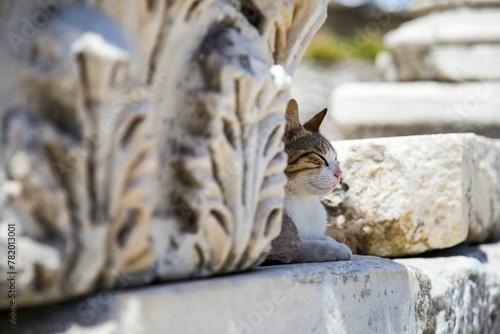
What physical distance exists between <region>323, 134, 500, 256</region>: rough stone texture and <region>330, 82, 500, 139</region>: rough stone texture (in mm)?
1768

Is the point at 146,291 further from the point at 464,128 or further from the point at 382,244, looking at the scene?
the point at 464,128

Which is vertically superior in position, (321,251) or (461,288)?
(321,251)

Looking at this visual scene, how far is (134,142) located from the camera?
1207 millimetres

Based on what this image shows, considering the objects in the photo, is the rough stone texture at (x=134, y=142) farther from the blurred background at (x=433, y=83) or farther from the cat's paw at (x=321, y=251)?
the blurred background at (x=433, y=83)

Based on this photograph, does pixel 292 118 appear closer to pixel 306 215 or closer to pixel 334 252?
pixel 306 215

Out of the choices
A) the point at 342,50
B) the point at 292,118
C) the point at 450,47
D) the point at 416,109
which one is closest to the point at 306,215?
the point at 292,118

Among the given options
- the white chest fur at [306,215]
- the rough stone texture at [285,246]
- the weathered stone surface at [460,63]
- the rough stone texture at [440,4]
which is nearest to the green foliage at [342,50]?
the rough stone texture at [440,4]

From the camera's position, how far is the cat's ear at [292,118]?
7.37 ft

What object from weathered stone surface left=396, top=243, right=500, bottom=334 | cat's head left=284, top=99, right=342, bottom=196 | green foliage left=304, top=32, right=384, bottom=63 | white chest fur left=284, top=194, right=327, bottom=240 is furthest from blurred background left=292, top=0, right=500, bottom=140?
green foliage left=304, top=32, right=384, bottom=63

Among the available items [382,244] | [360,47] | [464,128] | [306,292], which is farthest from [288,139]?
[360,47]

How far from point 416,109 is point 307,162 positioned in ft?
7.31

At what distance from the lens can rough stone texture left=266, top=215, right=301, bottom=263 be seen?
6.10ft

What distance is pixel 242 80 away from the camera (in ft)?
4.66

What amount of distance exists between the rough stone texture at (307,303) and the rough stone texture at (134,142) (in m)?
0.05
